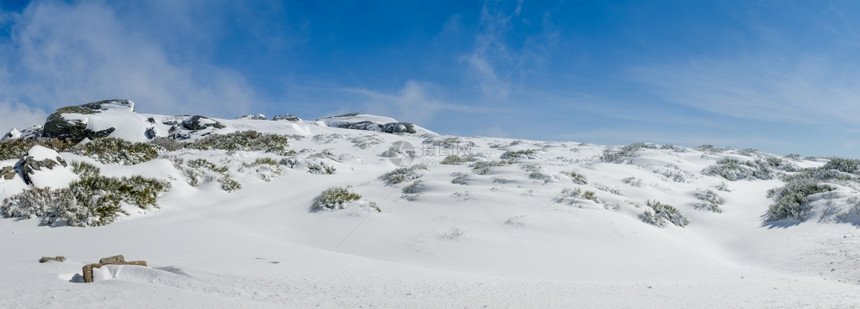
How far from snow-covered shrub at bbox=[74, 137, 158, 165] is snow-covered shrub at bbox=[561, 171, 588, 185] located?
44.4 ft

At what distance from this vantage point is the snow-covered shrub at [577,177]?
460 inches

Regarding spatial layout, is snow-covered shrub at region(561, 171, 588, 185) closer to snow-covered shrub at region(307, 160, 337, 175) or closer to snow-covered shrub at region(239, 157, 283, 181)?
snow-covered shrub at region(307, 160, 337, 175)

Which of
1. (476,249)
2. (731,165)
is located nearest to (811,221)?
(476,249)

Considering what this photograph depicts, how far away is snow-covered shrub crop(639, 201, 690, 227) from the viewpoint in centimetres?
882

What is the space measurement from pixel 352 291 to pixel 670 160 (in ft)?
59.7

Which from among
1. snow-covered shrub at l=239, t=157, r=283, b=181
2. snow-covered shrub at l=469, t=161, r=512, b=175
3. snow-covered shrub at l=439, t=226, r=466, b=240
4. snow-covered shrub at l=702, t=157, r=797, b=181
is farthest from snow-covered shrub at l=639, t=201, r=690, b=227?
snow-covered shrub at l=239, t=157, r=283, b=181

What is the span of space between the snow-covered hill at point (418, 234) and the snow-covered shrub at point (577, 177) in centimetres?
6

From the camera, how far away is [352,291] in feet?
12.6

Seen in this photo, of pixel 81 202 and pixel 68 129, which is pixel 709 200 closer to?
pixel 81 202

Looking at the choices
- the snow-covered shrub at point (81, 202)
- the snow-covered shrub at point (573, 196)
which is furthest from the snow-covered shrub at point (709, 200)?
the snow-covered shrub at point (81, 202)

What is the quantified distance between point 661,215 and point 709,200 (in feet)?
8.13

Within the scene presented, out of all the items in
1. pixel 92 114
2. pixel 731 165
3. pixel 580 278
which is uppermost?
pixel 92 114

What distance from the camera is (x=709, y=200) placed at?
10594 millimetres

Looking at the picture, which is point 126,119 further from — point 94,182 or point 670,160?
point 670,160
